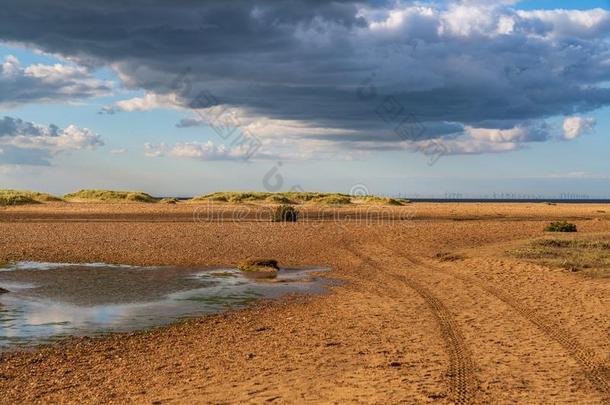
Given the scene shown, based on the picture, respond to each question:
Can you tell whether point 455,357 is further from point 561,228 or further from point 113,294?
point 561,228

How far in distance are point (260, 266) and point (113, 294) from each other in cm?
697

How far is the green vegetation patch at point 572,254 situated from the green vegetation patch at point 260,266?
9.63m

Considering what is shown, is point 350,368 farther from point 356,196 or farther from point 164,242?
point 356,196

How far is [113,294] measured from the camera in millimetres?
18109

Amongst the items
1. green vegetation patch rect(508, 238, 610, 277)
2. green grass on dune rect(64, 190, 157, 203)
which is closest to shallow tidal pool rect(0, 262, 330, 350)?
green vegetation patch rect(508, 238, 610, 277)

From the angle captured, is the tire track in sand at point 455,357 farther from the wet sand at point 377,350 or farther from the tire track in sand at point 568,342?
the tire track in sand at point 568,342

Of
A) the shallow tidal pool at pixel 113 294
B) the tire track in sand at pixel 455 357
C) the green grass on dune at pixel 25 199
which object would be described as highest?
the green grass on dune at pixel 25 199

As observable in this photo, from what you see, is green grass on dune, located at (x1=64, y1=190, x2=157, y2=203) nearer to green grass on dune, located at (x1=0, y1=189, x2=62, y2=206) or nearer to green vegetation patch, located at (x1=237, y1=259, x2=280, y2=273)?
green grass on dune, located at (x1=0, y1=189, x2=62, y2=206)

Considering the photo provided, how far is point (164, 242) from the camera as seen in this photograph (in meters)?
32.8

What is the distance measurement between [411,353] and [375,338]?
1422 millimetres

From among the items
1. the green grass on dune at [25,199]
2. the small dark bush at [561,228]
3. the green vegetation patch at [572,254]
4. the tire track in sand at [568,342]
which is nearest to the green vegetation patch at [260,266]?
the tire track in sand at [568,342]

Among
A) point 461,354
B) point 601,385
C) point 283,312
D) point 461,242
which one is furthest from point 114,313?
point 461,242

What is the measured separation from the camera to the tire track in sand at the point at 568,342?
382 inches

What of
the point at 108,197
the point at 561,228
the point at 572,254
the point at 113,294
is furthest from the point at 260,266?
the point at 108,197
